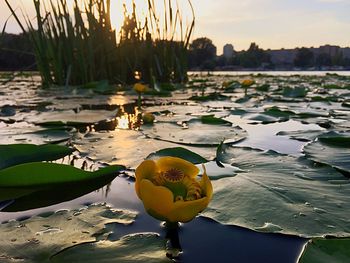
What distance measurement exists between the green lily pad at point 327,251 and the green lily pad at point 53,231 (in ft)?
0.97

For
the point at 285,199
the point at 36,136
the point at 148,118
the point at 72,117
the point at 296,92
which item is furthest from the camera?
the point at 296,92

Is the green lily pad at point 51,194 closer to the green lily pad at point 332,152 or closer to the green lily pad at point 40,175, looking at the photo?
the green lily pad at point 40,175

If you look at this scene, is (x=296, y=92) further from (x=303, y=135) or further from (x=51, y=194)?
(x=51, y=194)

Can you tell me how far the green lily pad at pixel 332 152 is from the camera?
38.1 inches

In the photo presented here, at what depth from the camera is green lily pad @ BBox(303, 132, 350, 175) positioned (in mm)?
969

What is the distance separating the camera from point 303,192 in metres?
0.76

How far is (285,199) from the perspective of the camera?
729 mm

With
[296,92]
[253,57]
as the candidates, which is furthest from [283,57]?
[296,92]

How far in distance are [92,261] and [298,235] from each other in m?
0.33

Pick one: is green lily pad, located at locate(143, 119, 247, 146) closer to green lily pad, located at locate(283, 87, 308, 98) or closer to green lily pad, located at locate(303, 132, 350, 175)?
green lily pad, located at locate(303, 132, 350, 175)

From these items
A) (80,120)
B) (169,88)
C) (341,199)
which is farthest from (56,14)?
(341,199)

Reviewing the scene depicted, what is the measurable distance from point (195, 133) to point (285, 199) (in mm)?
717

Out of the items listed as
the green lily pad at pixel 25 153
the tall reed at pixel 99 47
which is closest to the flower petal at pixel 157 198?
the green lily pad at pixel 25 153

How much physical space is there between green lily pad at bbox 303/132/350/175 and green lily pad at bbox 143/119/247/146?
289 mm
